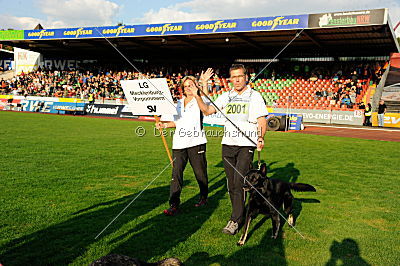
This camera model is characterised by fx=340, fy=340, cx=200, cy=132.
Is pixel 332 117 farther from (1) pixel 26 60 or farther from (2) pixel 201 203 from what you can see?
(1) pixel 26 60

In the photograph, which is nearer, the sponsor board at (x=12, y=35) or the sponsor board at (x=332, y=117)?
the sponsor board at (x=332, y=117)

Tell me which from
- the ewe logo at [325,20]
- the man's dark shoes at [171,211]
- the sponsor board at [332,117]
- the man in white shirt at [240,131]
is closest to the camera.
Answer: the man in white shirt at [240,131]

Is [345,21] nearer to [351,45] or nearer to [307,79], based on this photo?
[351,45]

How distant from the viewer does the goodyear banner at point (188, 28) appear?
26.9 meters

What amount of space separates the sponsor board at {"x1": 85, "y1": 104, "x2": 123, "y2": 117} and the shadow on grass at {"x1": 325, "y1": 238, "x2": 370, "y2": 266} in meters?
27.9

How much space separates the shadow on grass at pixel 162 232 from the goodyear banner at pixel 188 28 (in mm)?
24078

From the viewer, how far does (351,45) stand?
31.4 metres

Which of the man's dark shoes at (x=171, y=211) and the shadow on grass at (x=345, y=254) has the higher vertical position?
the man's dark shoes at (x=171, y=211)

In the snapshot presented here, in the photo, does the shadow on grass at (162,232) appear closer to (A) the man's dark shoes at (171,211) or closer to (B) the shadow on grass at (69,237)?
(A) the man's dark shoes at (171,211)

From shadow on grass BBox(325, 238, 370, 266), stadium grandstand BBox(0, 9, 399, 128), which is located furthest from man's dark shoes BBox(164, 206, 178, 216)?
stadium grandstand BBox(0, 9, 399, 128)

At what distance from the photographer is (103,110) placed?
31766mm

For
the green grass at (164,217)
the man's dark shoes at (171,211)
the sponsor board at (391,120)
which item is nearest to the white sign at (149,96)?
the man's dark shoes at (171,211)

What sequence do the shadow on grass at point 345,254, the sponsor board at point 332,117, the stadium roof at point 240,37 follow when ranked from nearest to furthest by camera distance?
the shadow on grass at point 345,254
the stadium roof at point 240,37
the sponsor board at point 332,117

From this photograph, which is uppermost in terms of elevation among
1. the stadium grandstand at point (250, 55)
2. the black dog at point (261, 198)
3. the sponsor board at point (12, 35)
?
the sponsor board at point (12, 35)
